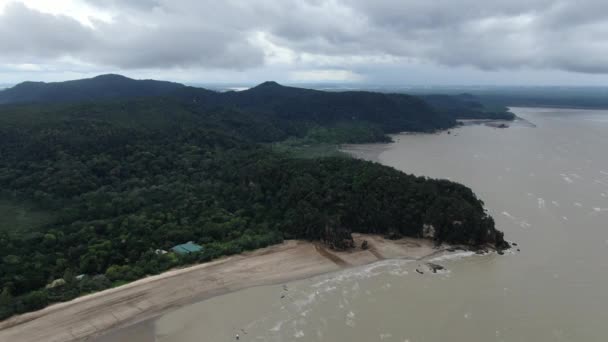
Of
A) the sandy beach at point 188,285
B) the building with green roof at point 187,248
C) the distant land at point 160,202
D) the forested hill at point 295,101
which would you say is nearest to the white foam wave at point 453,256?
the sandy beach at point 188,285

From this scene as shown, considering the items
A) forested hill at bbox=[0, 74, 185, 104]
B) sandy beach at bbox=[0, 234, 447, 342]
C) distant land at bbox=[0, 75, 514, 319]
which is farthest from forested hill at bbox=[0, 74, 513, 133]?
sandy beach at bbox=[0, 234, 447, 342]

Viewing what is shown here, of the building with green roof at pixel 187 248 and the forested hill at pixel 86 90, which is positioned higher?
the forested hill at pixel 86 90

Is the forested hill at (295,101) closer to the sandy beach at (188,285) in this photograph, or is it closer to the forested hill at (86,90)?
the forested hill at (86,90)

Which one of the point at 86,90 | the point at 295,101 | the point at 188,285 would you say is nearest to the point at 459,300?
the point at 188,285

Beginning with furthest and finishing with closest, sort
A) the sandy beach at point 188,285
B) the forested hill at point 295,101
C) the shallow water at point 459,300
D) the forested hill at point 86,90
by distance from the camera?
the forested hill at point 86,90 < the forested hill at point 295,101 < the sandy beach at point 188,285 < the shallow water at point 459,300

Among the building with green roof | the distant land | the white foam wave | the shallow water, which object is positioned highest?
the distant land

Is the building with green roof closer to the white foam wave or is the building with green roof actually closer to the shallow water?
the shallow water

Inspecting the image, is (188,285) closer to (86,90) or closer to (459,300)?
(459,300)
